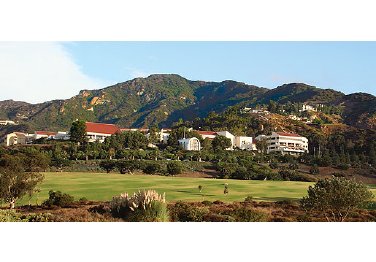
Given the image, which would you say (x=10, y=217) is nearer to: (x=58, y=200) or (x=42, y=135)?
(x=58, y=200)

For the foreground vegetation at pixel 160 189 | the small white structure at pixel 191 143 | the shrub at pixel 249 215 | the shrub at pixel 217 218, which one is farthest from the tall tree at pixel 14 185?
the small white structure at pixel 191 143

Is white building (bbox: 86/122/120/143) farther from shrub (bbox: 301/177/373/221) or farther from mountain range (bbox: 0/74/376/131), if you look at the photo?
shrub (bbox: 301/177/373/221)

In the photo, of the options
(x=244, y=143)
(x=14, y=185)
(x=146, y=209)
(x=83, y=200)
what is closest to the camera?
(x=146, y=209)

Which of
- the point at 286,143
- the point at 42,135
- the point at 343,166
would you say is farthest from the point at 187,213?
the point at 286,143

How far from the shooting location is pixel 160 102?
90062mm

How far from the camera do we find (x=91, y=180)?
23.1 meters

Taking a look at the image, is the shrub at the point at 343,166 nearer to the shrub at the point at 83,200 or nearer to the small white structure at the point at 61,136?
the shrub at the point at 83,200

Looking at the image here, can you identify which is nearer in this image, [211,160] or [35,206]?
[35,206]

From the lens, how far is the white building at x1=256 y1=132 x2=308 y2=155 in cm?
5328

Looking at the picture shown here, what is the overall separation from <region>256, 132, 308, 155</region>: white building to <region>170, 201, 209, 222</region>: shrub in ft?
131

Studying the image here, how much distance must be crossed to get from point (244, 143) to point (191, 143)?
24.6ft
